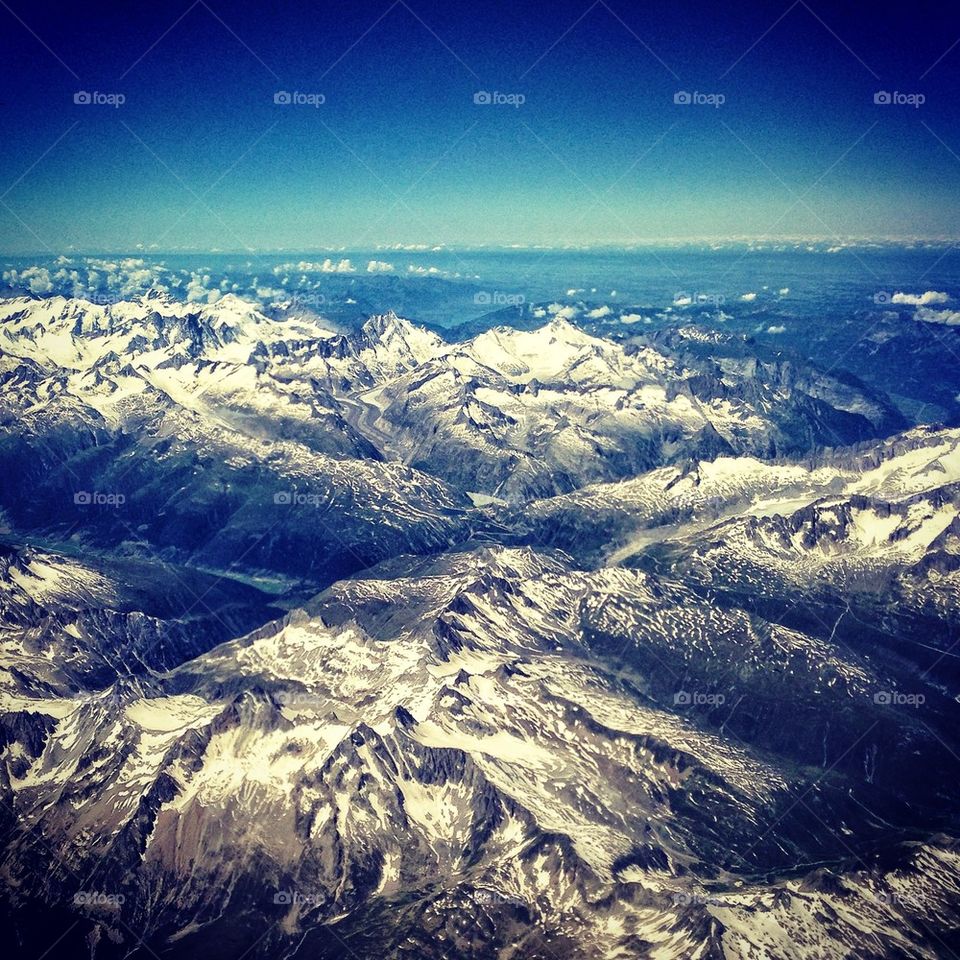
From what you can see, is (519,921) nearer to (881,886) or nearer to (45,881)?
(881,886)

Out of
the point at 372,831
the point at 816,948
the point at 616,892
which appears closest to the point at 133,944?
the point at 372,831

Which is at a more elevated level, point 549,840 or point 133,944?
point 549,840

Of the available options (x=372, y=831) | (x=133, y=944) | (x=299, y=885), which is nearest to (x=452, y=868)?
(x=372, y=831)

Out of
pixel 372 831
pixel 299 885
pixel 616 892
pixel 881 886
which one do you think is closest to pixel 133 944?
pixel 299 885

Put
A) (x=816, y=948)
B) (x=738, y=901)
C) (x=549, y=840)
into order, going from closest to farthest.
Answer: (x=816, y=948) < (x=738, y=901) < (x=549, y=840)

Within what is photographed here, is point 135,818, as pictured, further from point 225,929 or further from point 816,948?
point 816,948

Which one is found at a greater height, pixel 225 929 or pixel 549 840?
pixel 549 840

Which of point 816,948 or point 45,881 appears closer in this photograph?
point 816,948

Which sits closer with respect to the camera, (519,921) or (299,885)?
(519,921)

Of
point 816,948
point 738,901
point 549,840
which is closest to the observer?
point 816,948
